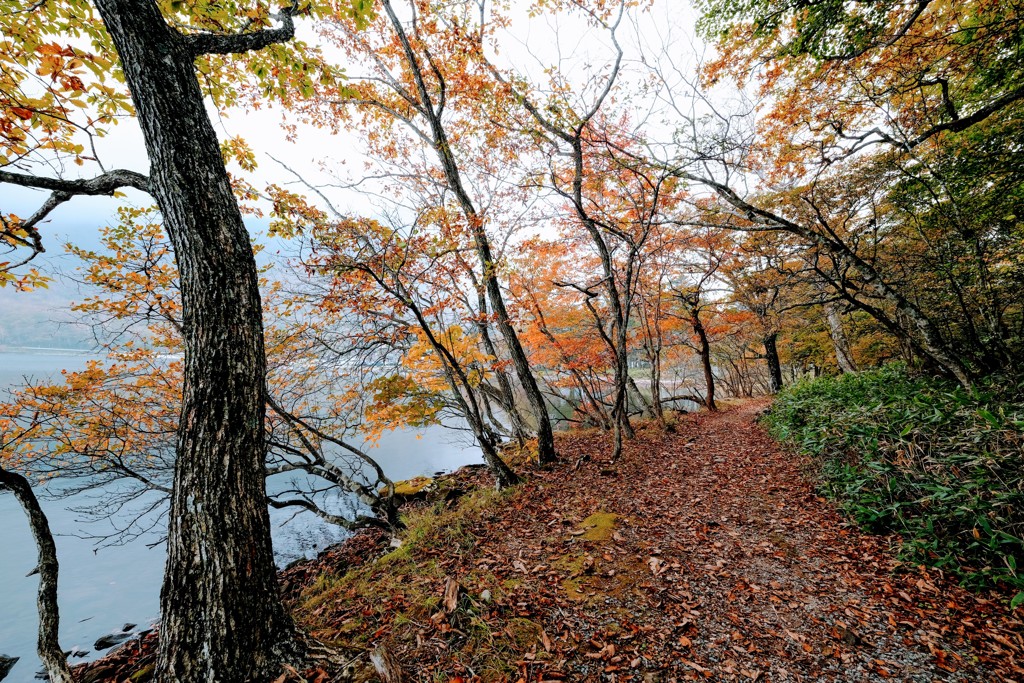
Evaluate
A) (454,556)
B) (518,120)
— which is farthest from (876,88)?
(454,556)

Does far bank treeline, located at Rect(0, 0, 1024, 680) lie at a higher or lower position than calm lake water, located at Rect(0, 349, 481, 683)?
higher

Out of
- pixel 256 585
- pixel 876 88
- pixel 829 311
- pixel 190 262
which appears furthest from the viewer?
pixel 829 311

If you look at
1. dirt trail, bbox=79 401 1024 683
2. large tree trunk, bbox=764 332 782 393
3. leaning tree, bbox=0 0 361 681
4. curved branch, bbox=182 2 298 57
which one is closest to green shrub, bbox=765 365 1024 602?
dirt trail, bbox=79 401 1024 683

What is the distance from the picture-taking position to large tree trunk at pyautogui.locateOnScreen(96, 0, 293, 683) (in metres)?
2.19

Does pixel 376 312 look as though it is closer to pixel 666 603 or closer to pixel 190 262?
pixel 190 262

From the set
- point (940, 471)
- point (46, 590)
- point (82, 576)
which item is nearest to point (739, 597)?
point (940, 471)

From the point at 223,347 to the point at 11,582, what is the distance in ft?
48.4

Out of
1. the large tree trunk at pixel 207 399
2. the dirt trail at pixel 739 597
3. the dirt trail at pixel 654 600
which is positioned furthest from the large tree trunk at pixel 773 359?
the large tree trunk at pixel 207 399

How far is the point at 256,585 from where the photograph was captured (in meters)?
2.34

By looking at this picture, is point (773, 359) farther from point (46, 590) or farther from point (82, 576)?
point (82, 576)

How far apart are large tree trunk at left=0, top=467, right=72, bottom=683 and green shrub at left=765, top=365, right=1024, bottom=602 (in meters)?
8.19

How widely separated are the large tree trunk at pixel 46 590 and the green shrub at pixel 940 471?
8195 millimetres

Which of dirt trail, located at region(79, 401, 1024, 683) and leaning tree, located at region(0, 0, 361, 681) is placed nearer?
leaning tree, located at region(0, 0, 361, 681)

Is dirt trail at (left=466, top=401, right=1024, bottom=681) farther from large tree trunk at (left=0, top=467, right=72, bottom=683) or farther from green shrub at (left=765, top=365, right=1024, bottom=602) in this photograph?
large tree trunk at (left=0, top=467, right=72, bottom=683)
